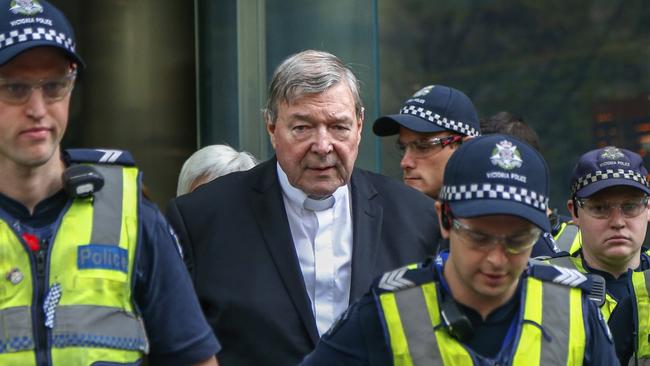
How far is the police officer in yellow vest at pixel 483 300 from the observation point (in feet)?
11.9

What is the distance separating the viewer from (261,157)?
31.2 feet

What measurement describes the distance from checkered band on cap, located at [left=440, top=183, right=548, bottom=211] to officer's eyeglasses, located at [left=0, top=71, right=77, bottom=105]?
46.4 inches

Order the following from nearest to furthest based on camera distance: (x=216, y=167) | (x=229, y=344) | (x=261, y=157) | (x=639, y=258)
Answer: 1. (x=229, y=344)
2. (x=639, y=258)
3. (x=216, y=167)
4. (x=261, y=157)

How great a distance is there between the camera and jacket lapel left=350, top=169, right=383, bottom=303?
15.2 ft

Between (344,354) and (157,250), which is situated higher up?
(157,250)

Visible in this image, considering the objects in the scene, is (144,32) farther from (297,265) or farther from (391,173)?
(297,265)

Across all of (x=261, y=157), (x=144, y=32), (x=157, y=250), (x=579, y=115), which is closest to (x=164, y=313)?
(x=157, y=250)

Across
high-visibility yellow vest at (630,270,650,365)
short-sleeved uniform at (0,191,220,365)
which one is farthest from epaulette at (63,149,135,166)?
high-visibility yellow vest at (630,270,650,365)

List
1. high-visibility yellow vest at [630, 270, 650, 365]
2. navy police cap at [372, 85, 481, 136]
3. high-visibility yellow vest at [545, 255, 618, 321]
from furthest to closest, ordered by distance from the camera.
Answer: navy police cap at [372, 85, 481, 136], high-visibility yellow vest at [545, 255, 618, 321], high-visibility yellow vest at [630, 270, 650, 365]

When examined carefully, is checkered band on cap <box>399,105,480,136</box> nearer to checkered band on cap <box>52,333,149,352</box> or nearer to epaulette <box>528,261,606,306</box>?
epaulette <box>528,261,606,306</box>

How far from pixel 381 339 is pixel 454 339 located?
21 cm

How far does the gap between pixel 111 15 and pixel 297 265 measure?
5.73 metres

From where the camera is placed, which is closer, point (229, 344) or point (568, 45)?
point (229, 344)

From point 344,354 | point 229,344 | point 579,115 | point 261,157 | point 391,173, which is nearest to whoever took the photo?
point 344,354
